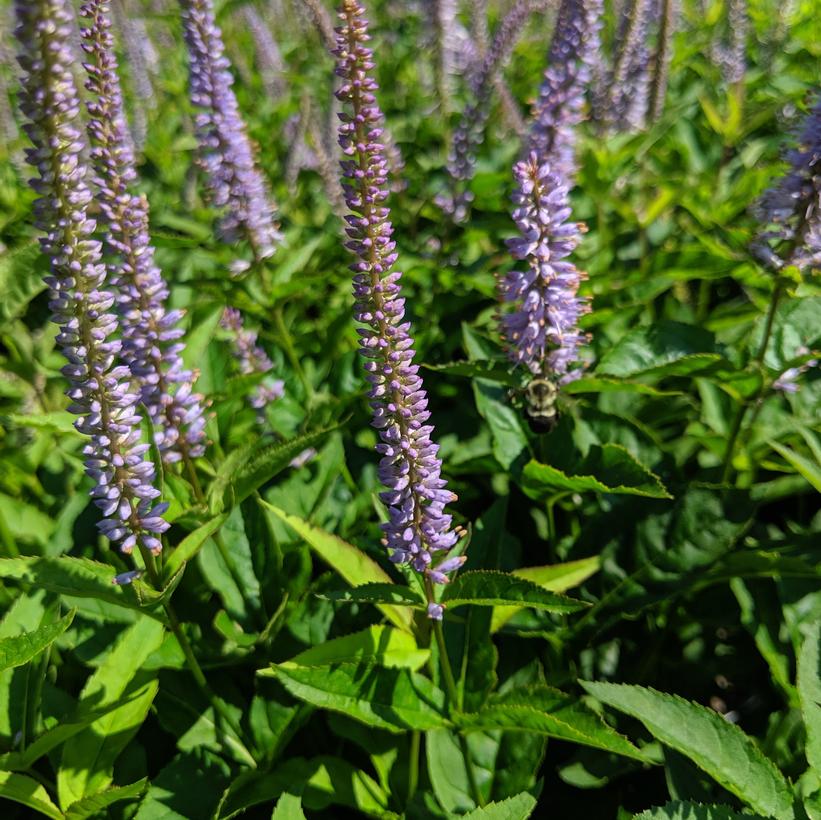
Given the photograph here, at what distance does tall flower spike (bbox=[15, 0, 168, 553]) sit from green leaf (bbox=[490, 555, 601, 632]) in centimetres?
130

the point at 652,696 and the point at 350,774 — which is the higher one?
the point at 652,696

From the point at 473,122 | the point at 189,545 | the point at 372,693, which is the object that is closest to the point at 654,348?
the point at 372,693

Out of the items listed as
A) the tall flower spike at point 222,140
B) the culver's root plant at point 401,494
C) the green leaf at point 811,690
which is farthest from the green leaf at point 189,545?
the tall flower spike at point 222,140

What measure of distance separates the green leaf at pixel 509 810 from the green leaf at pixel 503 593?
575mm

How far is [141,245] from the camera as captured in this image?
113 inches

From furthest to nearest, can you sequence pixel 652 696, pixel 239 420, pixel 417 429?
pixel 239 420, pixel 652 696, pixel 417 429

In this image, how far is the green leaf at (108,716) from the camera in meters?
2.67

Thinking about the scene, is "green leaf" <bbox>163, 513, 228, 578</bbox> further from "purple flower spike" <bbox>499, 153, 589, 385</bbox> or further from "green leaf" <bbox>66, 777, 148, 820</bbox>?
"purple flower spike" <bbox>499, 153, 589, 385</bbox>

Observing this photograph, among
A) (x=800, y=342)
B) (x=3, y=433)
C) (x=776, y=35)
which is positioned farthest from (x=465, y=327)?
(x=776, y=35)

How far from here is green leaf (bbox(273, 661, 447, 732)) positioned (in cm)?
238

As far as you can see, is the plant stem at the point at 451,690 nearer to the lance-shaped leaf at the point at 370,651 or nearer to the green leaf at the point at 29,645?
the lance-shaped leaf at the point at 370,651

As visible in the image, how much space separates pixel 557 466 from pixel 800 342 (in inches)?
49.6

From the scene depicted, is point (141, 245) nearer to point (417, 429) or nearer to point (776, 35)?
point (417, 429)

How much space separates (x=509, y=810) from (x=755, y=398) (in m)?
2.08
